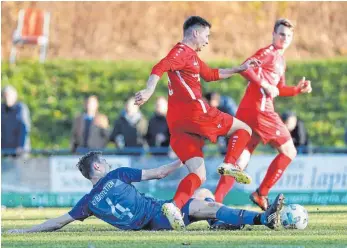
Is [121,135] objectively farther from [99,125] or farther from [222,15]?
[222,15]

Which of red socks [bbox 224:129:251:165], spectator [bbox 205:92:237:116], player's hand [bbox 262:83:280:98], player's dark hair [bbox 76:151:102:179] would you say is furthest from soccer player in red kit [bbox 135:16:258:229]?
spectator [bbox 205:92:237:116]

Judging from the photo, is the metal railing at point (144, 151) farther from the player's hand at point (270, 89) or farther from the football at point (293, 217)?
the football at point (293, 217)

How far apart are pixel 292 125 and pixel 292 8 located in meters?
13.3

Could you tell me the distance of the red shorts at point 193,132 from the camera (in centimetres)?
1204

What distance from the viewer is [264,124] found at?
13898mm

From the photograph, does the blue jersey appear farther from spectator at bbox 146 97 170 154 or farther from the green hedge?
the green hedge

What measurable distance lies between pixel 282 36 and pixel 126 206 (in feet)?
11.8

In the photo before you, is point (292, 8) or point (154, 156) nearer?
point (154, 156)

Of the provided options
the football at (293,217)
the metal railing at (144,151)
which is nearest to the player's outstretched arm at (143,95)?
the football at (293,217)

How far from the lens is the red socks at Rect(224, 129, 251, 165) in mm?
12430

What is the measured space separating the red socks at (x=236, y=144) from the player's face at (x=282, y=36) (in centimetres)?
195

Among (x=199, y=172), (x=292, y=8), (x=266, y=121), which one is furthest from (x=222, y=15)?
(x=199, y=172)

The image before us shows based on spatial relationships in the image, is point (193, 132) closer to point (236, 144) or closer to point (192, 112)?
point (192, 112)

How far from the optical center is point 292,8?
31812 millimetres
